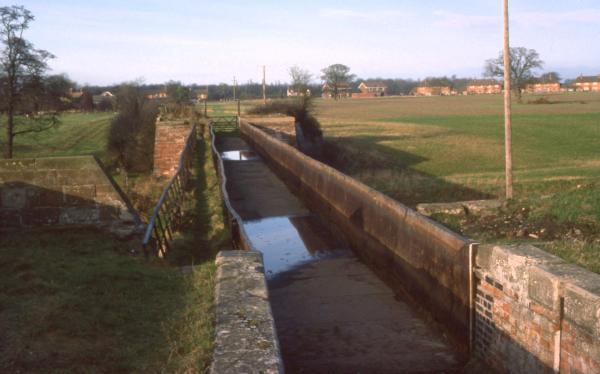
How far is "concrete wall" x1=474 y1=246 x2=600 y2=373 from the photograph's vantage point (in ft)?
13.7

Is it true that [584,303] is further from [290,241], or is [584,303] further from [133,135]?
[133,135]

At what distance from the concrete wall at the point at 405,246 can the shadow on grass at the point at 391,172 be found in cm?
545

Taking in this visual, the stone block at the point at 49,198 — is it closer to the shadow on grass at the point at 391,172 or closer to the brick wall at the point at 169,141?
the shadow on grass at the point at 391,172

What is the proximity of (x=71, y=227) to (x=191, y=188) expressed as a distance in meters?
10.2

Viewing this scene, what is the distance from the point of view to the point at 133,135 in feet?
133

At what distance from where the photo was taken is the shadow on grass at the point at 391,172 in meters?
18.8

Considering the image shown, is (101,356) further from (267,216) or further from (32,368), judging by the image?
(267,216)

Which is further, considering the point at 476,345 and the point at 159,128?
the point at 159,128

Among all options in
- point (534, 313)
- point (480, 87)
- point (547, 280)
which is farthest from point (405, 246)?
point (480, 87)

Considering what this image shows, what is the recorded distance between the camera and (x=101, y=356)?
3.77 metres

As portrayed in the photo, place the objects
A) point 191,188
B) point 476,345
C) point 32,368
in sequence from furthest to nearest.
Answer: point 191,188 < point 476,345 < point 32,368

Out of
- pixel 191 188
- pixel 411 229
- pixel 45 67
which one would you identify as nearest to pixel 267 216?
pixel 191 188

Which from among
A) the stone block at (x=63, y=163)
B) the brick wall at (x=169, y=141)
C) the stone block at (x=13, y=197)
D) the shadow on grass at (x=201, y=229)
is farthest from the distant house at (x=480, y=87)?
the stone block at (x=13, y=197)

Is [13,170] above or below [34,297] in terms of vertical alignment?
above
